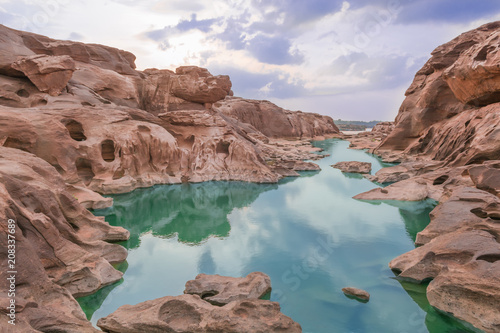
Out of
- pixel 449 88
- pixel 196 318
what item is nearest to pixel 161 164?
pixel 196 318

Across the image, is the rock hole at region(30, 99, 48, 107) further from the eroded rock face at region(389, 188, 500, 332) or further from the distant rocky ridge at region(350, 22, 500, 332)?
the eroded rock face at region(389, 188, 500, 332)

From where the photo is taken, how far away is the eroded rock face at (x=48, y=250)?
15.9ft

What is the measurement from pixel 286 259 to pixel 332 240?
2.48m

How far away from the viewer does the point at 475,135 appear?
19484 mm

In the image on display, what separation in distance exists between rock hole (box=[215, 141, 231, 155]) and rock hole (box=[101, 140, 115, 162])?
23.1 ft

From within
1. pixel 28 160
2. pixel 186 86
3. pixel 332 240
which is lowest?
pixel 332 240

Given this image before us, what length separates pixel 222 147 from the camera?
76.5 feet

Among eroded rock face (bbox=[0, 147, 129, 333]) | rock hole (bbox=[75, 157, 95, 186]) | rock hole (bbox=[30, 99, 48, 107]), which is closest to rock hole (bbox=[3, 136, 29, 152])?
eroded rock face (bbox=[0, 147, 129, 333])

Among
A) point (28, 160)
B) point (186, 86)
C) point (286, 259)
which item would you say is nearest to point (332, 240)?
point (286, 259)

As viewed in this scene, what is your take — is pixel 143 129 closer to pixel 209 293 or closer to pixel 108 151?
pixel 108 151

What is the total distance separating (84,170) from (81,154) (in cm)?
119

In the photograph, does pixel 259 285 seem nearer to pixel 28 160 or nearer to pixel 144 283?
pixel 144 283

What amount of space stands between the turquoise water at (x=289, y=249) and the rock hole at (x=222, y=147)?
4.47m

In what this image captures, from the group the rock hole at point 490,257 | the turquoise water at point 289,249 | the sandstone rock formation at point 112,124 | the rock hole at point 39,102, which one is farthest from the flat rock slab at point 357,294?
the rock hole at point 39,102
